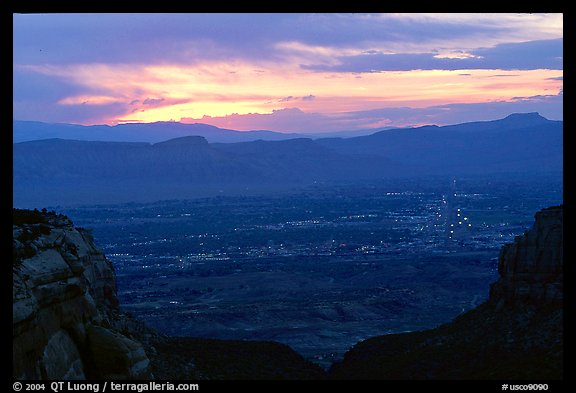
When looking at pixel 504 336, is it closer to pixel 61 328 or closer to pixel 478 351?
pixel 478 351

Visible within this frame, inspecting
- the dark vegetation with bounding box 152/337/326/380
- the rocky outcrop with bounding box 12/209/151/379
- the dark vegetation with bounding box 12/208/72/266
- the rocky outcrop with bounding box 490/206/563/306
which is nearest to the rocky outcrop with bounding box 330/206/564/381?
the rocky outcrop with bounding box 490/206/563/306

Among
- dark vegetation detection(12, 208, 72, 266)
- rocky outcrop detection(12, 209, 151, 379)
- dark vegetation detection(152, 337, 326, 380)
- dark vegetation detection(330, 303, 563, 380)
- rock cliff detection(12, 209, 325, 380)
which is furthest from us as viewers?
dark vegetation detection(152, 337, 326, 380)

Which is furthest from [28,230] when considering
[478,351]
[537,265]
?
[537,265]

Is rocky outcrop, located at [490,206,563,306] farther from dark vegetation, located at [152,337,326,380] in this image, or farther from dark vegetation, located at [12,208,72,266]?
dark vegetation, located at [12,208,72,266]

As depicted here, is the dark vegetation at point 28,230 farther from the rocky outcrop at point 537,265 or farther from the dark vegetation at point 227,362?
the rocky outcrop at point 537,265

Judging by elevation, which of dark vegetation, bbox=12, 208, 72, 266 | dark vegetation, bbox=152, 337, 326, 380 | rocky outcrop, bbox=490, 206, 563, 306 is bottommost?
dark vegetation, bbox=152, 337, 326, 380

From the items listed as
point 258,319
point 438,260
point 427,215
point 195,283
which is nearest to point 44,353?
point 258,319
